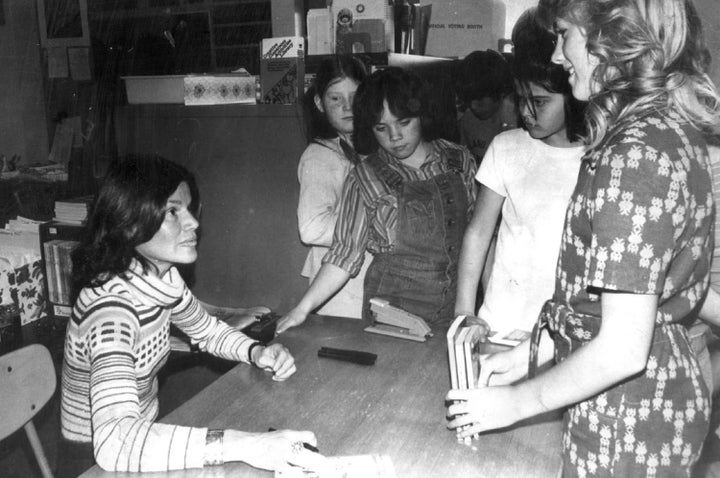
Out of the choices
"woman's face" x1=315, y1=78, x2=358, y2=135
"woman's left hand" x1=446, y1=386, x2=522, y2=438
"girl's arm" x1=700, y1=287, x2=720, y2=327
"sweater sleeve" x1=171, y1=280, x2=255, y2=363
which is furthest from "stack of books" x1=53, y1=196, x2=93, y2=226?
"girl's arm" x1=700, y1=287, x2=720, y2=327

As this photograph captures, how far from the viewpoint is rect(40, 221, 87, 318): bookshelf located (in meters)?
2.90

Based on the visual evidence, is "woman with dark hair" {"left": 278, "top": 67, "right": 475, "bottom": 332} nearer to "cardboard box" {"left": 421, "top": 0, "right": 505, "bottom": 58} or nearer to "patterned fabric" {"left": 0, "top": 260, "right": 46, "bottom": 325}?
"cardboard box" {"left": 421, "top": 0, "right": 505, "bottom": 58}

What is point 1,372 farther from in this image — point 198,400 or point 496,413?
point 496,413

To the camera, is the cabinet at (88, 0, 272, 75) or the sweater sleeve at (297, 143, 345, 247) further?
the cabinet at (88, 0, 272, 75)

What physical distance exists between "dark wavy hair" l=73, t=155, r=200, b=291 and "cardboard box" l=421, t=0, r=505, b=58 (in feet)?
6.59

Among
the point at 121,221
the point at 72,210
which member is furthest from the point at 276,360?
the point at 72,210

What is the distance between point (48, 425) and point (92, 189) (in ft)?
4.28

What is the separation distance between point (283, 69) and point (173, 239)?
1353 mm

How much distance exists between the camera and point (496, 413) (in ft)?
3.57

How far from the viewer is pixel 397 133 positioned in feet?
6.89

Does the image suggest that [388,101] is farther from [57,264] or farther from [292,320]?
[57,264]

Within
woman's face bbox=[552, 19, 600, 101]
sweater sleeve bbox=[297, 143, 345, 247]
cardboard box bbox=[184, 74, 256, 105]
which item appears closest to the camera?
woman's face bbox=[552, 19, 600, 101]

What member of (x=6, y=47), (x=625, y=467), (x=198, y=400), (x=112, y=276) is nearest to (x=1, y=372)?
(x=112, y=276)

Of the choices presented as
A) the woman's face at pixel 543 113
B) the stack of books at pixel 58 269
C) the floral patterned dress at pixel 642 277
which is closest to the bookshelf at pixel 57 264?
the stack of books at pixel 58 269
